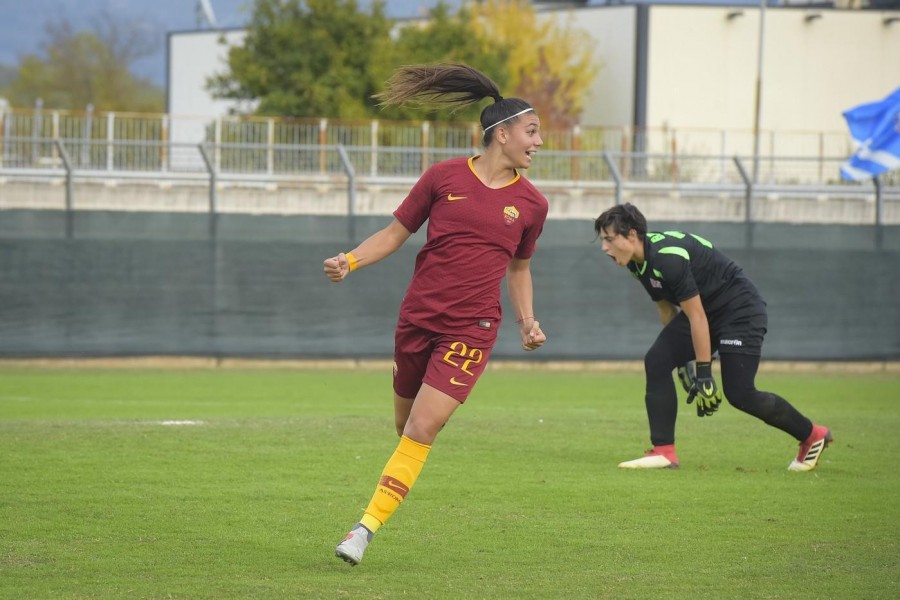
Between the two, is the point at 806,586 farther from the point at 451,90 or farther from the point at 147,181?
the point at 147,181

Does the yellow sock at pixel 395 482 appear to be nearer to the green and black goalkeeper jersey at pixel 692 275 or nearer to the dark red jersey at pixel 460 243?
the dark red jersey at pixel 460 243

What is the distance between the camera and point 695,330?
8.88 metres

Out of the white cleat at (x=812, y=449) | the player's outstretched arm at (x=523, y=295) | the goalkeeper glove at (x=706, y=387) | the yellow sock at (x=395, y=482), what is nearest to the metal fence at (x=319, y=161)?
the white cleat at (x=812, y=449)

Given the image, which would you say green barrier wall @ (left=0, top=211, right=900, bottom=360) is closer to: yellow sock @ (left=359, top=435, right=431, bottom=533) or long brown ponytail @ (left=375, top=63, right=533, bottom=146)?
long brown ponytail @ (left=375, top=63, right=533, bottom=146)

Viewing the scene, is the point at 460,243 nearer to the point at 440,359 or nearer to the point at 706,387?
the point at 440,359

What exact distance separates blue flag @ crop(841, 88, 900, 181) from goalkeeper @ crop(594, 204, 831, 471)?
14.3 meters

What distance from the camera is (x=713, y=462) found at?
9.98 metres

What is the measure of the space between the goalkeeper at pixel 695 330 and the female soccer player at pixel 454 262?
2.18m

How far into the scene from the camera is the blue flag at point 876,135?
75.9 ft

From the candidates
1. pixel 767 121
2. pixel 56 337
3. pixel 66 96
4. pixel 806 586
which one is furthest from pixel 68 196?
pixel 66 96

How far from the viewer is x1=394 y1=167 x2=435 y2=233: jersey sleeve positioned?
21.8 feet

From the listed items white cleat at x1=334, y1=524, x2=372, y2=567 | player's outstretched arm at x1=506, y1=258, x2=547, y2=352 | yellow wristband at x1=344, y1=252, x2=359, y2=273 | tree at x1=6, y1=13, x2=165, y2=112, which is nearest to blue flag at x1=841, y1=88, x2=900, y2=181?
player's outstretched arm at x1=506, y1=258, x2=547, y2=352

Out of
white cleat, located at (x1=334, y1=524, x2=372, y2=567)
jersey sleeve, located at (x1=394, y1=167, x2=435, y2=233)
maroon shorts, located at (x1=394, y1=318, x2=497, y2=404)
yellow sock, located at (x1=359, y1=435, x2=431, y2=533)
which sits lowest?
white cleat, located at (x1=334, y1=524, x2=372, y2=567)

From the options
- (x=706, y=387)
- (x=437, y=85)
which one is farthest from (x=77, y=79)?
(x=437, y=85)
